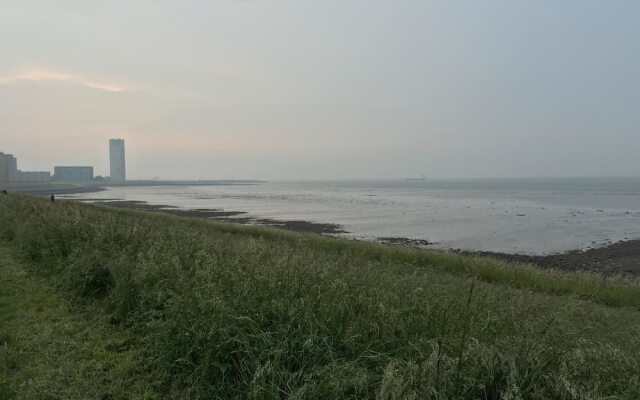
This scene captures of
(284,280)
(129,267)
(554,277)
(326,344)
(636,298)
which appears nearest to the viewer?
(326,344)

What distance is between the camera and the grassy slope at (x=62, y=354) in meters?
4.11

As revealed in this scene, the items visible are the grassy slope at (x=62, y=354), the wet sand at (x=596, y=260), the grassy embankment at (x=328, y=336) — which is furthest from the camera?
the wet sand at (x=596, y=260)

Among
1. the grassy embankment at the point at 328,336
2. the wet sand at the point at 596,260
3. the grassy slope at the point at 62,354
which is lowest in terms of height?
the wet sand at the point at 596,260

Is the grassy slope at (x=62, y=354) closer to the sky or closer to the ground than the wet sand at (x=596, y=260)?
closer to the sky

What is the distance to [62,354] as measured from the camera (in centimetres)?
495

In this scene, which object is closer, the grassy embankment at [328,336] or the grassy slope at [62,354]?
the grassy embankment at [328,336]

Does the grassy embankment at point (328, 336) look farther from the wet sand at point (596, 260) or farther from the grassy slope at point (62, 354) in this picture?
the wet sand at point (596, 260)

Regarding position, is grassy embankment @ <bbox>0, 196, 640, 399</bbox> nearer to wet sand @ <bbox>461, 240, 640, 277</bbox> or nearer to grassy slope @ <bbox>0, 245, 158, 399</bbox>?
grassy slope @ <bbox>0, 245, 158, 399</bbox>

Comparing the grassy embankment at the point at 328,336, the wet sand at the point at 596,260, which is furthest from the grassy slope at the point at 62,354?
the wet sand at the point at 596,260

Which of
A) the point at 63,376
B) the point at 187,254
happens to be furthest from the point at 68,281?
the point at 63,376

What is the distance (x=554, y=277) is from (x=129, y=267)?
1548 centimetres

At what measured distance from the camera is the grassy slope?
162 inches

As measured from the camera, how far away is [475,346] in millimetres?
3516

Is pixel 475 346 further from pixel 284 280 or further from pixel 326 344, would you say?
pixel 284 280
